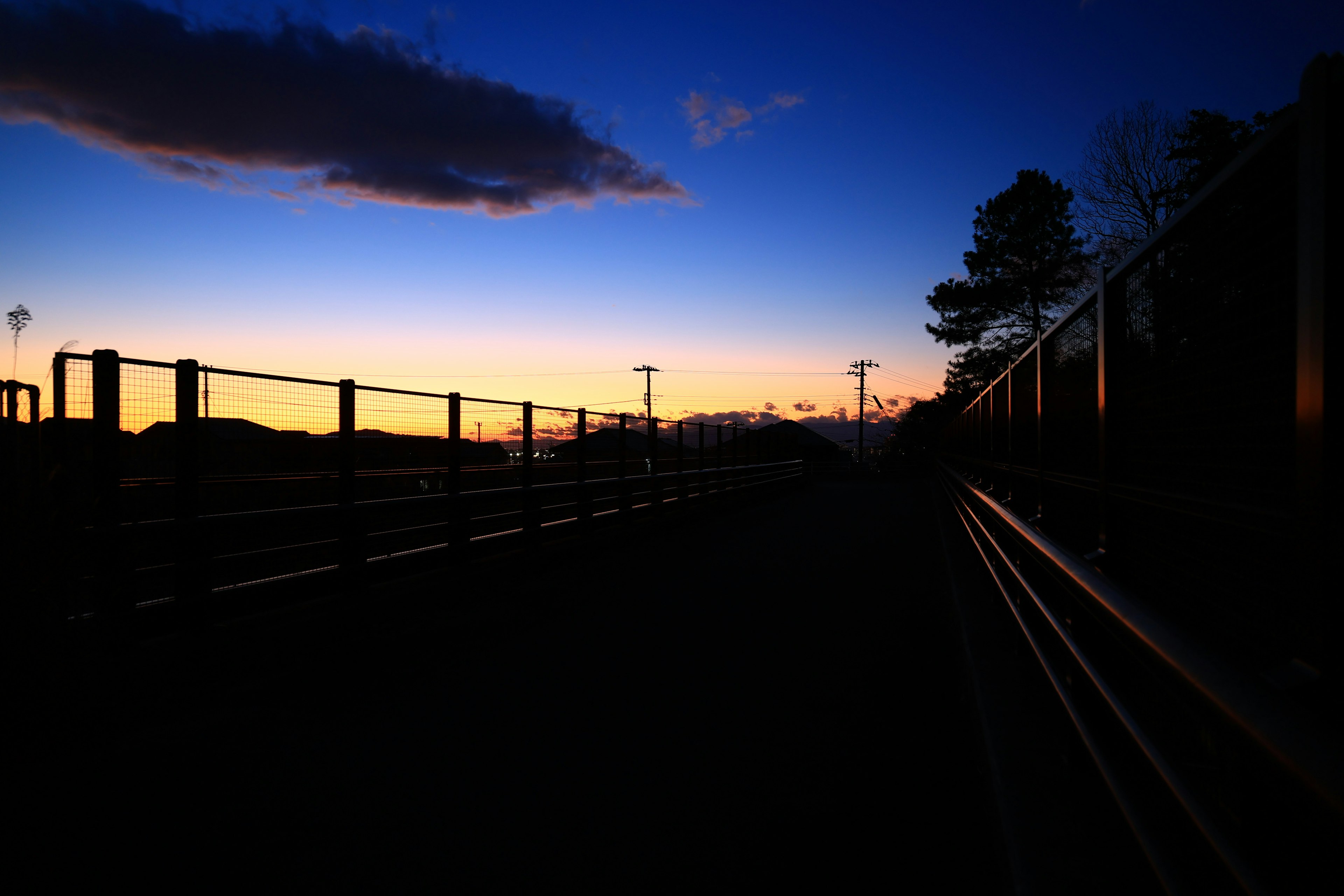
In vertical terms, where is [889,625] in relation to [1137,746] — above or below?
below

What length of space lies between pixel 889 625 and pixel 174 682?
4.79m

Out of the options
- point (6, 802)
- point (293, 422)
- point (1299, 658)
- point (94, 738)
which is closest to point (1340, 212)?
point (1299, 658)

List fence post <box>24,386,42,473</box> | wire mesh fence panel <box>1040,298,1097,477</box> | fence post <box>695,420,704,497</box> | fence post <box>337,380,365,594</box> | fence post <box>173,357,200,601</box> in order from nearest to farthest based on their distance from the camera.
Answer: wire mesh fence panel <box>1040,298,1097,477</box> → fence post <box>24,386,42,473</box> → fence post <box>173,357,200,601</box> → fence post <box>337,380,365,594</box> → fence post <box>695,420,704,497</box>

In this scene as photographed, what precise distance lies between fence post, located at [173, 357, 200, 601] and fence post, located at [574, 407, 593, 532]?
5.38 m

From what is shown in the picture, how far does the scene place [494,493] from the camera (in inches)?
311

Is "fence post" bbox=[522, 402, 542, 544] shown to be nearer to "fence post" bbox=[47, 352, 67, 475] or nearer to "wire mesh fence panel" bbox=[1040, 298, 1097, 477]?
"fence post" bbox=[47, 352, 67, 475]

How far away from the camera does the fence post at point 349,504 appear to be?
6.14 m

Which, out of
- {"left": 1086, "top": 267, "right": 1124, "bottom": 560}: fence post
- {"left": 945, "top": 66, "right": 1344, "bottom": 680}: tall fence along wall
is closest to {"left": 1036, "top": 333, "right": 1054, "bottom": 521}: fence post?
{"left": 945, "top": 66, "right": 1344, "bottom": 680}: tall fence along wall

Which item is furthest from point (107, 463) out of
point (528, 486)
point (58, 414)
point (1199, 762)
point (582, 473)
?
point (582, 473)

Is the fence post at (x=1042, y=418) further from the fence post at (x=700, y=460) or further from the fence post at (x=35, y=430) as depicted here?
the fence post at (x=700, y=460)

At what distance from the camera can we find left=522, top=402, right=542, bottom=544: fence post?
29.1 ft

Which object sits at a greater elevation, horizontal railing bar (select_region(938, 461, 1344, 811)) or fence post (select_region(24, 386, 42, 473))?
fence post (select_region(24, 386, 42, 473))

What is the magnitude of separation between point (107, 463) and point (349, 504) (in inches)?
66.3

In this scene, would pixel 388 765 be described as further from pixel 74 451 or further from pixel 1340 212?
pixel 1340 212
